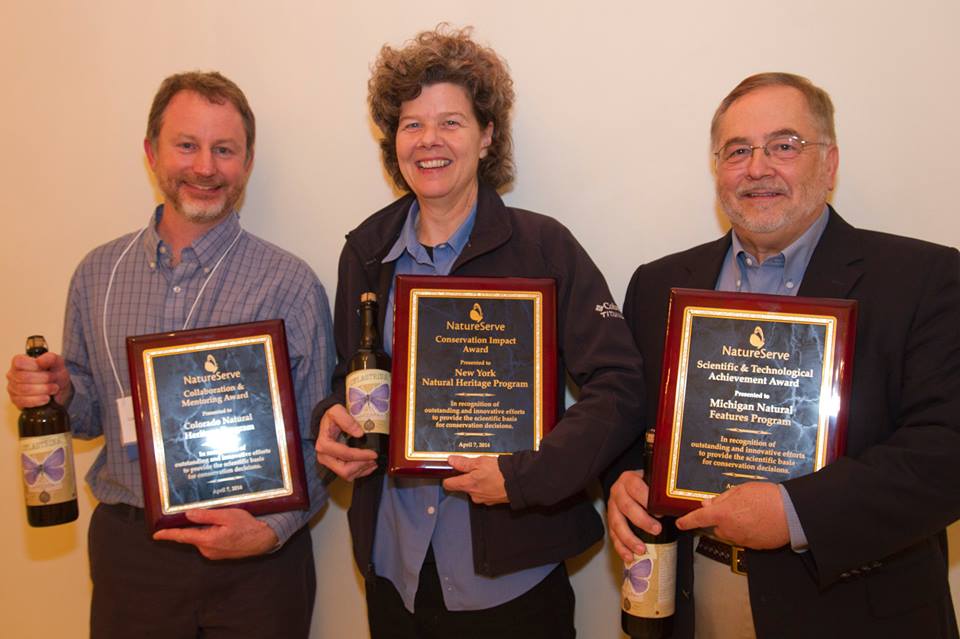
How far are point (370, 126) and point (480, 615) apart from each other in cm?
172

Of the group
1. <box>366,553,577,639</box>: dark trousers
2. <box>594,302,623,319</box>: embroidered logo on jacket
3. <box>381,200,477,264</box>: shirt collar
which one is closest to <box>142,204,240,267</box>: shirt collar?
<box>381,200,477,264</box>: shirt collar

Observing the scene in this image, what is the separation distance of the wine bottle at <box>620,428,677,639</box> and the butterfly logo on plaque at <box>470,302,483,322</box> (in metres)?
0.52

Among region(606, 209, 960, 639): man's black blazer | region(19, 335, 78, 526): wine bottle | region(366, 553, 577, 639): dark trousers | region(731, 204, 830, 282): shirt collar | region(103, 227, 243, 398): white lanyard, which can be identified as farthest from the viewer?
region(103, 227, 243, 398): white lanyard

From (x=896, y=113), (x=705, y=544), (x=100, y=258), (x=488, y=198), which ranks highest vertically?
(x=896, y=113)

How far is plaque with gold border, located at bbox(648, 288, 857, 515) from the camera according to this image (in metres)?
1.70

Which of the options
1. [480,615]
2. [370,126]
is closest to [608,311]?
[480,615]

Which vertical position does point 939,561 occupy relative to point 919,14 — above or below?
below

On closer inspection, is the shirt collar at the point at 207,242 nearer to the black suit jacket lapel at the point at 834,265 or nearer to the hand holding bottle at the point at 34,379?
the hand holding bottle at the point at 34,379

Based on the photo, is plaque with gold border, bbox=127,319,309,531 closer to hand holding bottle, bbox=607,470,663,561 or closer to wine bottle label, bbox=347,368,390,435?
wine bottle label, bbox=347,368,390,435

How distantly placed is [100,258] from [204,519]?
3.28ft

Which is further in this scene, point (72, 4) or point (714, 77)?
point (72, 4)

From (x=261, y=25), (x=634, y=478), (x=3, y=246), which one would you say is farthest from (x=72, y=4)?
(x=634, y=478)

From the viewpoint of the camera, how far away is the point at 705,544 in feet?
6.49

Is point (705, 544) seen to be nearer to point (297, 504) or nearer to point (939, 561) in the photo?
point (939, 561)
